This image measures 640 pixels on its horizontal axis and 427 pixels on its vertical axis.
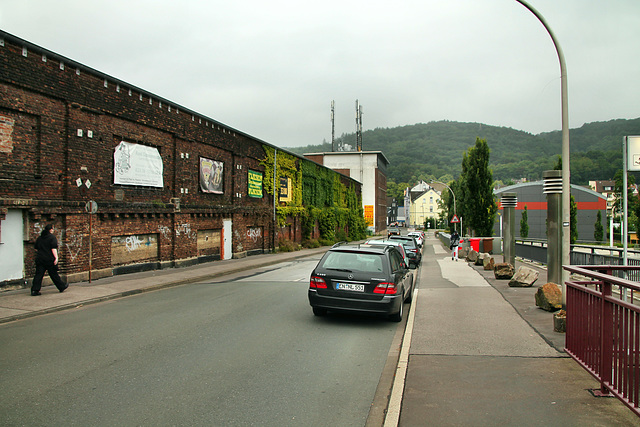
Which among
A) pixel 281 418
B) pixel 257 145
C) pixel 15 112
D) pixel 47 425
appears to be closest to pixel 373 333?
pixel 281 418

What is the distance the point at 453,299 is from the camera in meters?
11.5

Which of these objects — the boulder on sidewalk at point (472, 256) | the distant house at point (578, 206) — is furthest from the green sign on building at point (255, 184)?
the distant house at point (578, 206)

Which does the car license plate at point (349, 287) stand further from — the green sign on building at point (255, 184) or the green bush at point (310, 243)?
the green bush at point (310, 243)

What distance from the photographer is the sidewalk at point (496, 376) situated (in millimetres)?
4211

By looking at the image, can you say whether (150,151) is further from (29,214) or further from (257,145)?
(257,145)

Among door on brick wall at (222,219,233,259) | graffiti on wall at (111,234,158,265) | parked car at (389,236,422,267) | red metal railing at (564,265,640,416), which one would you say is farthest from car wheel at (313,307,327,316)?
door on brick wall at (222,219,233,259)

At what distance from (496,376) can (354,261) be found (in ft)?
13.3

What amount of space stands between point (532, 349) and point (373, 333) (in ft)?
8.54

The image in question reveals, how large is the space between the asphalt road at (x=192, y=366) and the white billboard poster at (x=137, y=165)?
321 inches

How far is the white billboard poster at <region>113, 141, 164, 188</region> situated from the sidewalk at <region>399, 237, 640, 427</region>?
1258cm

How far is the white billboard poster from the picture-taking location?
17.1m

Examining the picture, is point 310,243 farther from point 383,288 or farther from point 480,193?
point 383,288

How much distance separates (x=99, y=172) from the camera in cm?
1608

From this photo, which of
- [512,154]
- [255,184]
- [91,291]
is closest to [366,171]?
[255,184]
